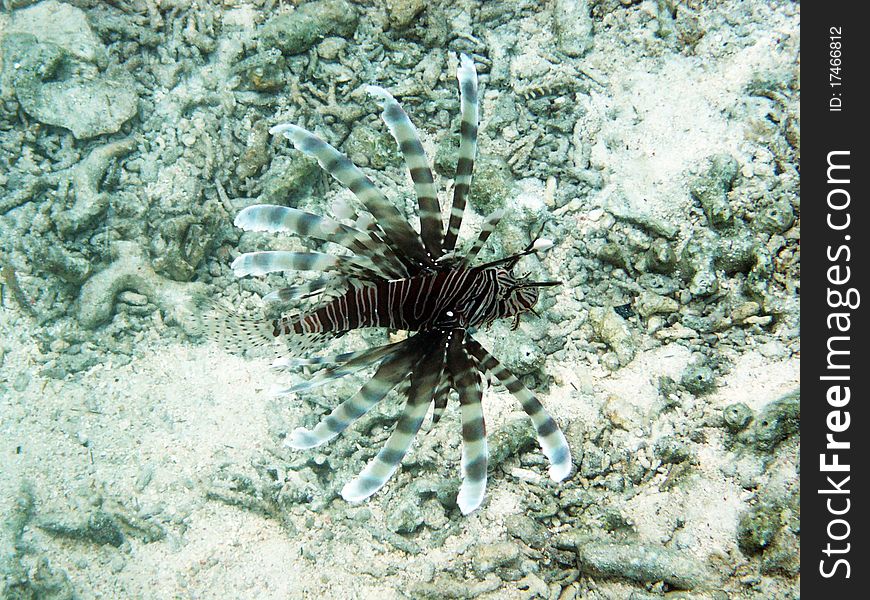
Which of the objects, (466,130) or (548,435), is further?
(466,130)

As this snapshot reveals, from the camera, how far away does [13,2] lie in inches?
202

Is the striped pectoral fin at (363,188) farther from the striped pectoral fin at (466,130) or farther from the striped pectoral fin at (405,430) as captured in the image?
the striped pectoral fin at (405,430)

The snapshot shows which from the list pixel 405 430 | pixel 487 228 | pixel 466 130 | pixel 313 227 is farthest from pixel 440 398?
pixel 466 130

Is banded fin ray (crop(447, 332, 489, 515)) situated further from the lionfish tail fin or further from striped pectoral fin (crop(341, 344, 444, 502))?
the lionfish tail fin

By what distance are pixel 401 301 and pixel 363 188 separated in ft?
Answer: 2.04

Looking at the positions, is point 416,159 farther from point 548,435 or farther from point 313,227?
point 548,435

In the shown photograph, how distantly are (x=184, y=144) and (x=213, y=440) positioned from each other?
2817mm

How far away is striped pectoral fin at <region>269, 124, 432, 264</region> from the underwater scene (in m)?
0.02

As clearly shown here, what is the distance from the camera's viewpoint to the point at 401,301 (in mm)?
2689

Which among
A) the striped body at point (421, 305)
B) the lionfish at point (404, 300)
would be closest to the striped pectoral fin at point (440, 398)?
the lionfish at point (404, 300)

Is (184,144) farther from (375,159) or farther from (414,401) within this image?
(414,401)

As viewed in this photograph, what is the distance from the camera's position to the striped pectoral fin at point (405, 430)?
2422 millimetres

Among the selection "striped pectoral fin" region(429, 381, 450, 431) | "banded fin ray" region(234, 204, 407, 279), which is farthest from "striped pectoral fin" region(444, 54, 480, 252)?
"striped pectoral fin" region(429, 381, 450, 431)

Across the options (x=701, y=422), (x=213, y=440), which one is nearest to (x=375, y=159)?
(x=213, y=440)
